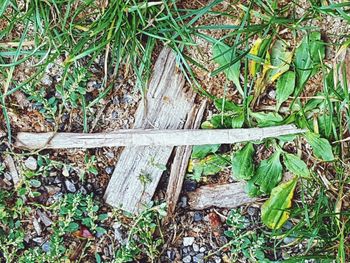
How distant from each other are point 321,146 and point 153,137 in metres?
0.62

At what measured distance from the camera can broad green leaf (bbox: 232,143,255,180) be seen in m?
2.32

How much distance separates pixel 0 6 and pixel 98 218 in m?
0.85

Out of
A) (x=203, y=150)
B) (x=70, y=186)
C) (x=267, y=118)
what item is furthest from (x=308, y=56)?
(x=70, y=186)

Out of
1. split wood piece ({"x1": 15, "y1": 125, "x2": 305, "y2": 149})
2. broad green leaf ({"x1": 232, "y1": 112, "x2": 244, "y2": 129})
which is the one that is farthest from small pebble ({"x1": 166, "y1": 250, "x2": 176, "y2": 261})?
broad green leaf ({"x1": 232, "y1": 112, "x2": 244, "y2": 129})

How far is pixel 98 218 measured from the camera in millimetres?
2346

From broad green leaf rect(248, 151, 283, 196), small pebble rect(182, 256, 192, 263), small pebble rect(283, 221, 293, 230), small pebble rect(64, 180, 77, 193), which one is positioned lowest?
small pebble rect(182, 256, 192, 263)

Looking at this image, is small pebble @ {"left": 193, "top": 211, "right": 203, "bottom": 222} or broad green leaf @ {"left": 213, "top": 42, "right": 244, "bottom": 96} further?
small pebble @ {"left": 193, "top": 211, "right": 203, "bottom": 222}

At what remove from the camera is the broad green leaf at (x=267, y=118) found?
2.30 m

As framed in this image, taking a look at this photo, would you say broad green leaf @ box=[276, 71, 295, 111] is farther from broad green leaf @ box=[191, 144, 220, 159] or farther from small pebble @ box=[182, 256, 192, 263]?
small pebble @ box=[182, 256, 192, 263]

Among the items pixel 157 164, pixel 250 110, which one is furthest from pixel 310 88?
pixel 157 164

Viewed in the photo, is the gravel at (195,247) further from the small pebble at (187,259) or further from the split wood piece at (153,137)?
the split wood piece at (153,137)

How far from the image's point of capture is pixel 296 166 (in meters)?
2.31

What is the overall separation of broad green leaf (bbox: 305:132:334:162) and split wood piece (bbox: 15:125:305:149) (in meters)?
0.05

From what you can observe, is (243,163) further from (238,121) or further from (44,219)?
(44,219)
